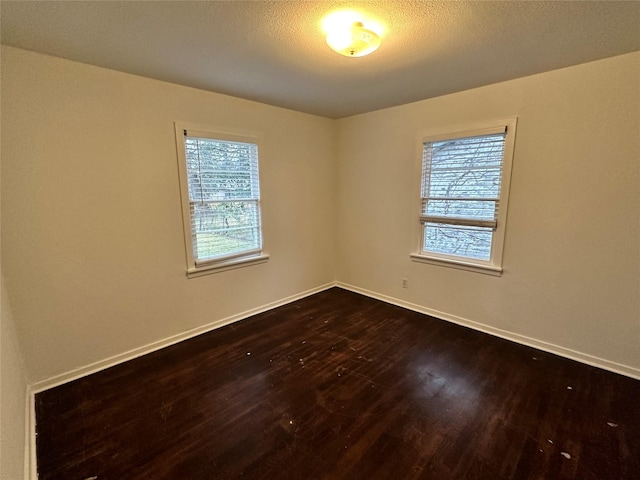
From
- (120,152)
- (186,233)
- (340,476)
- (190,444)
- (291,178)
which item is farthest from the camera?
(291,178)

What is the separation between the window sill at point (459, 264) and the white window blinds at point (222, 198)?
194 cm

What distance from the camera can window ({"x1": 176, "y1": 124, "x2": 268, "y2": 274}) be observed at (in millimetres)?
2893

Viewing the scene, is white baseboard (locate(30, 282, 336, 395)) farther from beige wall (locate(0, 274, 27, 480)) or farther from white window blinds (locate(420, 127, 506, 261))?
white window blinds (locate(420, 127, 506, 261))

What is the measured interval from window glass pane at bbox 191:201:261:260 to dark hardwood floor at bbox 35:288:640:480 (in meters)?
0.97

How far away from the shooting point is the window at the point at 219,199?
114 inches

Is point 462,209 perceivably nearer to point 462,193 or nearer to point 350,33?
point 462,193

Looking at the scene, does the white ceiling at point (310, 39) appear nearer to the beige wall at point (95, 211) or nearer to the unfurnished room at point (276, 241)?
the unfurnished room at point (276, 241)

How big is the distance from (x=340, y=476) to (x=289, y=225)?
2754 millimetres

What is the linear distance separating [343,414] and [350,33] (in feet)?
7.92

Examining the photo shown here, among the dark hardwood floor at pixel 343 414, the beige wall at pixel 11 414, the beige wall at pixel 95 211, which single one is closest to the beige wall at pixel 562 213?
the dark hardwood floor at pixel 343 414

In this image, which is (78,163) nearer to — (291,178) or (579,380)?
(291,178)

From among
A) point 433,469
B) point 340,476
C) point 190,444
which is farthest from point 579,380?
point 190,444

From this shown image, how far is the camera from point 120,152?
8.07ft

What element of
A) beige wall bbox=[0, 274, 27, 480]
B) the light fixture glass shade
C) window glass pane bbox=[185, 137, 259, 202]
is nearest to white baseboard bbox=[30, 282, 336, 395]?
beige wall bbox=[0, 274, 27, 480]
